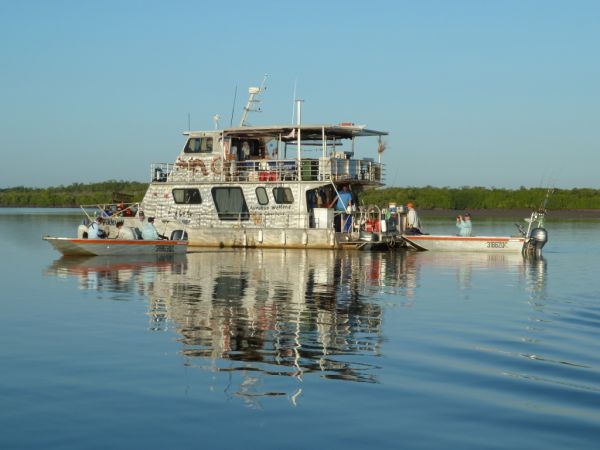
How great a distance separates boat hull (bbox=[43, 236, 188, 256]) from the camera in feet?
107

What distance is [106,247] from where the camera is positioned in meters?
32.8

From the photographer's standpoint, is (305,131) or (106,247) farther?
(305,131)

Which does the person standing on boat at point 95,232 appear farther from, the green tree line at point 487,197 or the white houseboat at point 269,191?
the green tree line at point 487,197

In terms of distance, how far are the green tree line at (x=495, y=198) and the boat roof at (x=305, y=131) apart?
5452 cm

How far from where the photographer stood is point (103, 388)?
11359mm

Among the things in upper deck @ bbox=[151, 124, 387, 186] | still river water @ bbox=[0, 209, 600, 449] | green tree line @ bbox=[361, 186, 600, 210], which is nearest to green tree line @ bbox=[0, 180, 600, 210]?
green tree line @ bbox=[361, 186, 600, 210]

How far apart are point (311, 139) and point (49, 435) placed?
32032 mm

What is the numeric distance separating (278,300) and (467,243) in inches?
713

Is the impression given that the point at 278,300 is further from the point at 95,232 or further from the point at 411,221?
the point at 411,221

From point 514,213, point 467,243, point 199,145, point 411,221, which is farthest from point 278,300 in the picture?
point 514,213

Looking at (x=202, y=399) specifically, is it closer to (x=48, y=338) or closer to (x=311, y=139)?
(x=48, y=338)

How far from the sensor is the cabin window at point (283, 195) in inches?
1521

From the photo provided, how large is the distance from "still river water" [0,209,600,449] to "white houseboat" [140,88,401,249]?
13426mm

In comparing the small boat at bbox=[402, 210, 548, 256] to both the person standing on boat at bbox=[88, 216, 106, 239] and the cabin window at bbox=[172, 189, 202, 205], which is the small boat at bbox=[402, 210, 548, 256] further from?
the person standing on boat at bbox=[88, 216, 106, 239]
